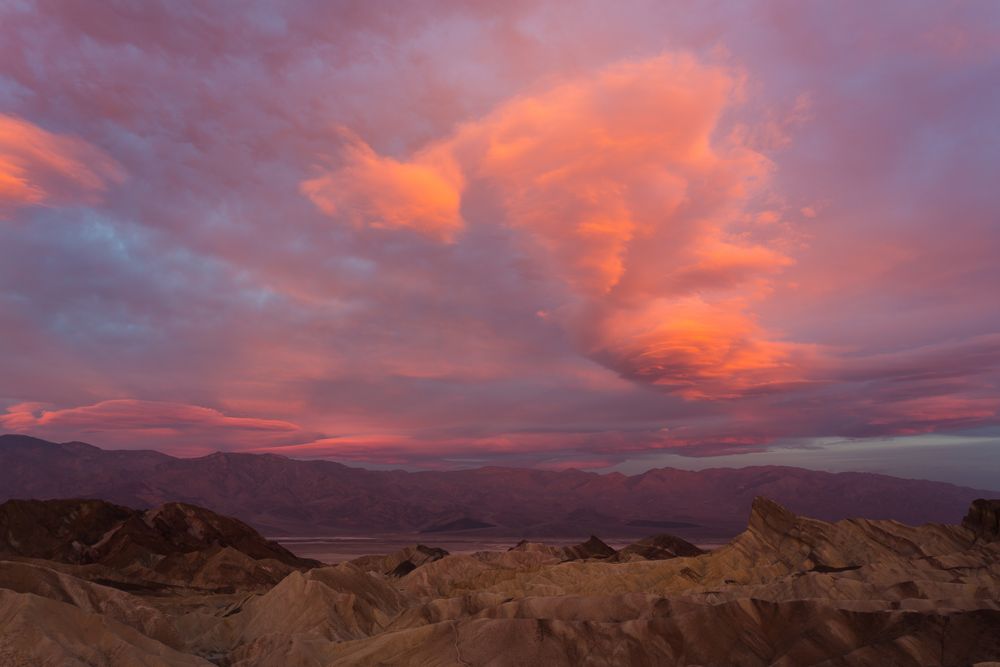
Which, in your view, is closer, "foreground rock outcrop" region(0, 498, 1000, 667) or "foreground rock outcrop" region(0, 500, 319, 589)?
"foreground rock outcrop" region(0, 498, 1000, 667)

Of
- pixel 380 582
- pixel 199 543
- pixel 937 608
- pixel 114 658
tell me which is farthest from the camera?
pixel 199 543

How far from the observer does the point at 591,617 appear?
48.5m

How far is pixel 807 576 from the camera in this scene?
224ft

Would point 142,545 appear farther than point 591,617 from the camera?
Yes

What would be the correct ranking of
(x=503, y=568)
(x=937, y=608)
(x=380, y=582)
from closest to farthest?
(x=937, y=608)
(x=380, y=582)
(x=503, y=568)

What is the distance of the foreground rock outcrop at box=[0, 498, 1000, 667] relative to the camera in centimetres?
4272

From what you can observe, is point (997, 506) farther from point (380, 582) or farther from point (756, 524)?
point (380, 582)

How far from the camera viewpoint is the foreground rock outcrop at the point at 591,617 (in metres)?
42.7

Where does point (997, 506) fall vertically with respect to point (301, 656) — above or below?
above

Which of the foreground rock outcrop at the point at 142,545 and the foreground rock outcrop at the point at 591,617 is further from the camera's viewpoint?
the foreground rock outcrop at the point at 142,545

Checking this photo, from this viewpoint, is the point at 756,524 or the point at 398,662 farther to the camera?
the point at 756,524

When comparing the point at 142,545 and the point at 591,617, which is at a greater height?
the point at 142,545

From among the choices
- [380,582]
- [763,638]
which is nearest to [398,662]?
[763,638]

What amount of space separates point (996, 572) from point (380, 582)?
63280mm
